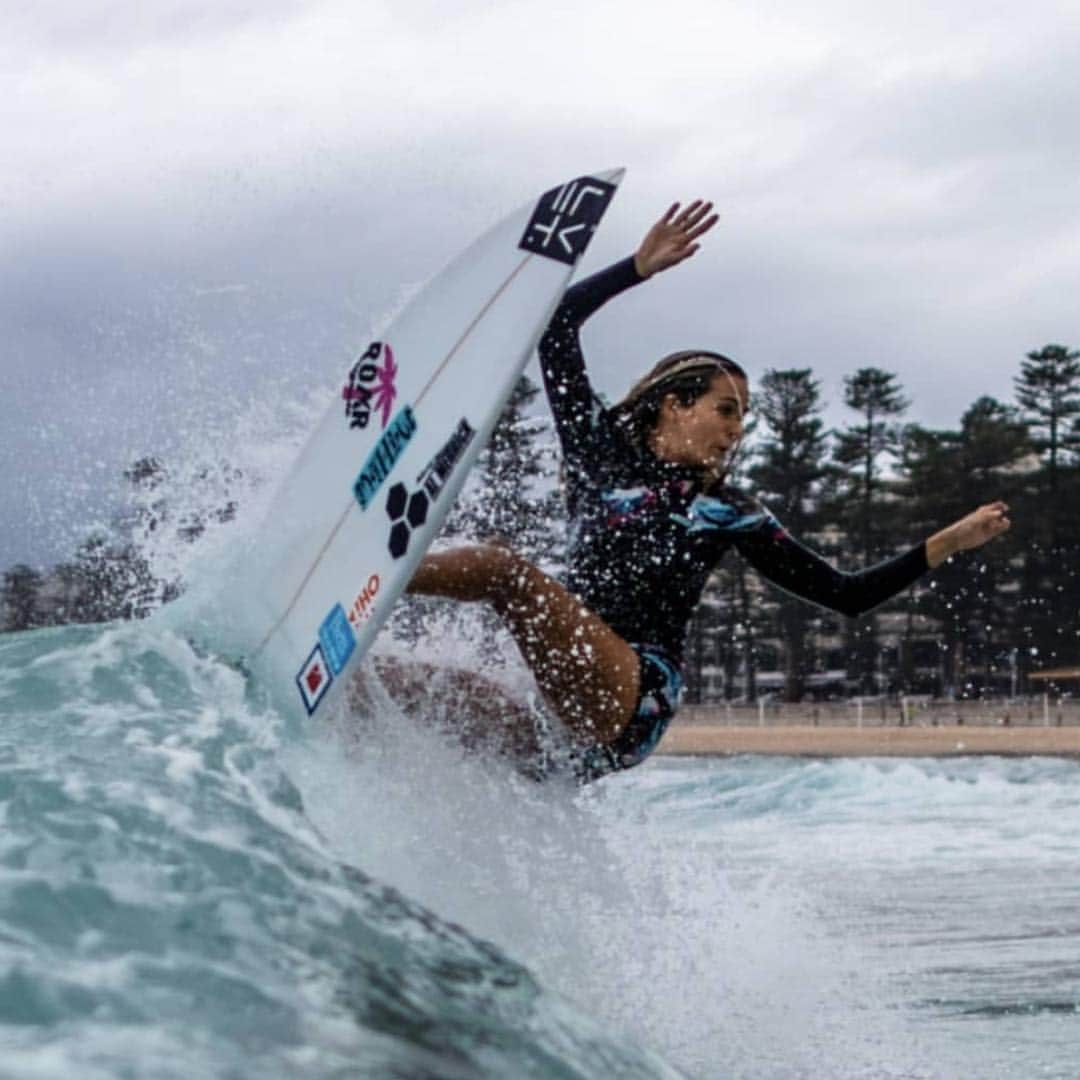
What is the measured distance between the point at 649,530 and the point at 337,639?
859 mm

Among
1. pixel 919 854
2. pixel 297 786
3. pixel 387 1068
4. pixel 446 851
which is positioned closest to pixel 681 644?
pixel 446 851

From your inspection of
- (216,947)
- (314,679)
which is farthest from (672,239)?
(216,947)

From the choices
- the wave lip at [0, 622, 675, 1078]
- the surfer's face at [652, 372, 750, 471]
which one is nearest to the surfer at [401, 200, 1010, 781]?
the surfer's face at [652, 372, 750, 471]

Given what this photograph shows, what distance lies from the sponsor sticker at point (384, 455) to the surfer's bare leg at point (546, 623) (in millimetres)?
289

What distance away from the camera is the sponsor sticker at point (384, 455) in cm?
489

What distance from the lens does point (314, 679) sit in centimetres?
472

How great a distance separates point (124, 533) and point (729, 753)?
2482 cm

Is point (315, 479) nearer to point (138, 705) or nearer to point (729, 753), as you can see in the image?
point (138, 705)

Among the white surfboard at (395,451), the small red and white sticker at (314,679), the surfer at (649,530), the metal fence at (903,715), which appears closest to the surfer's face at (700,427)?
the surfer at (649,530)

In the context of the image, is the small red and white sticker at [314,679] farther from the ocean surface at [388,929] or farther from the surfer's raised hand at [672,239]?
the surfer's raised hand at [672,239]

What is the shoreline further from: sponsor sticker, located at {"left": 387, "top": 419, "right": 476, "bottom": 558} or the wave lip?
the wave lip

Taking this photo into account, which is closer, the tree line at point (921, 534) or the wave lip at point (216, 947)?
the wave lip at point (216, 947)

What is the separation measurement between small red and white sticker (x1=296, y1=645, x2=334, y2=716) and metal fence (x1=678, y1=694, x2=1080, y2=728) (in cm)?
3046

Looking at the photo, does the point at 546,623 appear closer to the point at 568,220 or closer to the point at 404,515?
the point at 404,515
